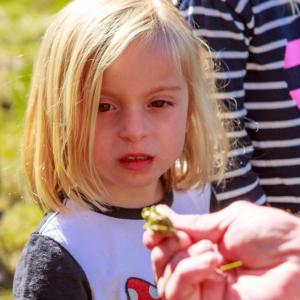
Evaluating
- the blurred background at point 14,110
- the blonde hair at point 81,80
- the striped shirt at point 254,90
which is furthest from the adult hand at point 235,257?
the blurred background at point 14,110

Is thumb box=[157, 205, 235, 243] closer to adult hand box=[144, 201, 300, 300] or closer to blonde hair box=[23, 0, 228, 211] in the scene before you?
adult hand box=[144, 201, 300, 300]

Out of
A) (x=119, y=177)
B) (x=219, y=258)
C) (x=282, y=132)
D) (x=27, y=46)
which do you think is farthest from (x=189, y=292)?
(x=27, y=46)

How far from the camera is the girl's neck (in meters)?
2.11

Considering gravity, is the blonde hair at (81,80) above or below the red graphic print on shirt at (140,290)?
above

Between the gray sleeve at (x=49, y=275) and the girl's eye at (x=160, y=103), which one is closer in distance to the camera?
the gray sleeve at (x=49, y=275)

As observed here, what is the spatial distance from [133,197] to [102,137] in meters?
0.19

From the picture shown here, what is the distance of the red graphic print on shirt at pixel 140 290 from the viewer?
6.52 ft

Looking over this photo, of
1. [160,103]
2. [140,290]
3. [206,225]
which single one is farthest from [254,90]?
[206,225]

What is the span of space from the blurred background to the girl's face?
3.08 feet

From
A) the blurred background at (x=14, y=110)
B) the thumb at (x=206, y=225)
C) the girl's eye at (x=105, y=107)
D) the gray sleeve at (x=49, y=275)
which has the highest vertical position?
the girl's eye at (x=105, y=107)

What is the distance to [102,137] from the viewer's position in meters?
2.00

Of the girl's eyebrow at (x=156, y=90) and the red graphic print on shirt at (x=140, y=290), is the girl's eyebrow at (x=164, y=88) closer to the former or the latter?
the girl's eyebrow at (x=156, y=90)

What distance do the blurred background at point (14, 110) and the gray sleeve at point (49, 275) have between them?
942mm

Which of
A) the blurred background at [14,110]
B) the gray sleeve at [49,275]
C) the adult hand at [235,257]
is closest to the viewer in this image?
the adult hand at [235,257]
